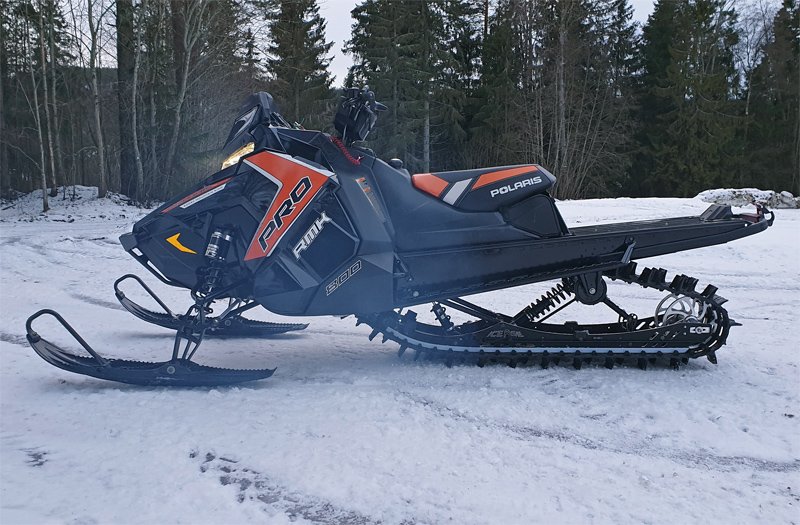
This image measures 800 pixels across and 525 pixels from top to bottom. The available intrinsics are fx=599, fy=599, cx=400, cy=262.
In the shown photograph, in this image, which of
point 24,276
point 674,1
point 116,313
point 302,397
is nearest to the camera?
point 302,397

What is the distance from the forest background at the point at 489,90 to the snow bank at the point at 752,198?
27.6 feet

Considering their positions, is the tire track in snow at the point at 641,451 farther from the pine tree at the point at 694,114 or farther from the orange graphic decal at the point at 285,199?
the pine tree at the point at 694,114

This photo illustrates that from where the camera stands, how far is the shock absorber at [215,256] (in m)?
3.11

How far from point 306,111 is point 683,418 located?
26925mm

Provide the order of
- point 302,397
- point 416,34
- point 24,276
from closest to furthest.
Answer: point 302,397 → point 24,276 → point 416,34

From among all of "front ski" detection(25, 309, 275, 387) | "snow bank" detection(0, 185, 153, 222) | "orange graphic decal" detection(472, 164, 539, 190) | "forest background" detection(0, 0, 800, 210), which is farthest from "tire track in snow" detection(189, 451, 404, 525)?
"forest background" detection(0, 0, 800, 210)

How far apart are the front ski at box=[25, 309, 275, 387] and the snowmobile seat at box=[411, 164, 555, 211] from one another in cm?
139

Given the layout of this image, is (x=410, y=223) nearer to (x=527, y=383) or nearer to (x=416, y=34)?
(x=527, y=383)

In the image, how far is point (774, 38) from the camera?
3092 cm

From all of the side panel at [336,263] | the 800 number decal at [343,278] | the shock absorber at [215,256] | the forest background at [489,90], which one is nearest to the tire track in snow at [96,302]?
the shock absorber at [215,256]

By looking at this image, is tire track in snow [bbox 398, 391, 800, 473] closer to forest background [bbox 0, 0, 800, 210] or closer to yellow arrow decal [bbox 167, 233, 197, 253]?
yellow arrow decal [bbox 167, 233, 197, 253]

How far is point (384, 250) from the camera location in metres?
3.24

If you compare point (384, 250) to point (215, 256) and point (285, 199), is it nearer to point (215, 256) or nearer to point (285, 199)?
point (285, 199)

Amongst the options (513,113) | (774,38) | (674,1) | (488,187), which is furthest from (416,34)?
(488,187)
